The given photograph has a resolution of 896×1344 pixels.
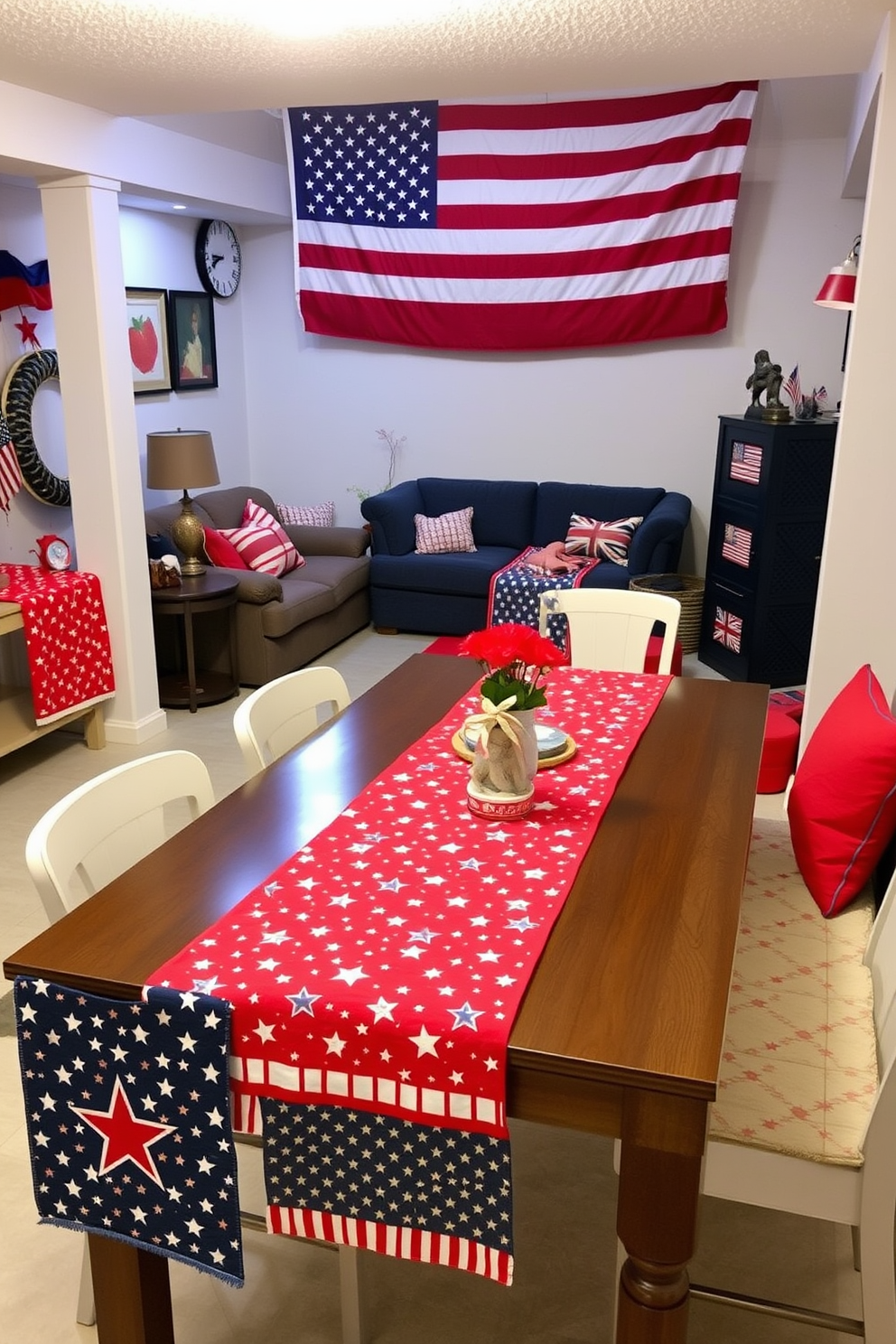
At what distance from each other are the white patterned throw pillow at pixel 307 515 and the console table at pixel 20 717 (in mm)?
2358

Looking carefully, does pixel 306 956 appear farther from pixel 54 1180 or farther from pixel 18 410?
pixel 18 410

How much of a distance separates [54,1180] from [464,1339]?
2.67 ft

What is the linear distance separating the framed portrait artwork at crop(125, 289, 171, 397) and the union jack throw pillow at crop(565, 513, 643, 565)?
2460mm

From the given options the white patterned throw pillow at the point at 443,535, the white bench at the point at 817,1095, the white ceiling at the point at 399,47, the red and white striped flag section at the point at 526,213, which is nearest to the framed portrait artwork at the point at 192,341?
the red and white striped flag section at the point at 526,213

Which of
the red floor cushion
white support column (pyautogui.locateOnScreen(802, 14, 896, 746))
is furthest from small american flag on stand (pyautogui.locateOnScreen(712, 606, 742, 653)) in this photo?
white support column (pyautogui.locateOnScreen(802, 14, 896, 746))

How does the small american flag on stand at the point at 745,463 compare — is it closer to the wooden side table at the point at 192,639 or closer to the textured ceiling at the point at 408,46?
the textured ceiling at the point at 408,46

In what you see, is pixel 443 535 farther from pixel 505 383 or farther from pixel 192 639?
pixel 192 639

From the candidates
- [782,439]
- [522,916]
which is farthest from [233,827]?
Result: [782,439]

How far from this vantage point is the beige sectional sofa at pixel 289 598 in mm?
5246

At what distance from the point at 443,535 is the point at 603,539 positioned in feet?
3.08

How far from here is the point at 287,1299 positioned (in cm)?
199

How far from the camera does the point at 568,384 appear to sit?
256 inches

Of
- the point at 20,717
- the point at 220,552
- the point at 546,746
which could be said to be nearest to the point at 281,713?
the point at 546,746

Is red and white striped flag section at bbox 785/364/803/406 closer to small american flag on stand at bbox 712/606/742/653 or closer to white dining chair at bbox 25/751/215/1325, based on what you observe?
small american flag on stand at bbox 712/606/742/653
